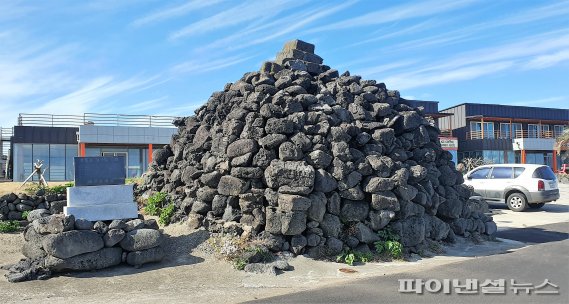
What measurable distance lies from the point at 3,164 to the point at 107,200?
4183cm

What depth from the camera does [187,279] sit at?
7645mm

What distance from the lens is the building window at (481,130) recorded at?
46250mm

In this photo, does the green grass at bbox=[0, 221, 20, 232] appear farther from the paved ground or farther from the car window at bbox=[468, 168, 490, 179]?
the car window at bbox=[468, 168, 490, 179]

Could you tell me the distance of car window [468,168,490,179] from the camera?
1892cm

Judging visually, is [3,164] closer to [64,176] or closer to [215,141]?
[64,176]

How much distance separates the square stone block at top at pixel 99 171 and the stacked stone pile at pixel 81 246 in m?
1.21

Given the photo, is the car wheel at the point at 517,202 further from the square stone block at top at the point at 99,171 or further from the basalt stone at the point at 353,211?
the square stone block at top at the point at 99,171

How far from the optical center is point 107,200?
9242 mm

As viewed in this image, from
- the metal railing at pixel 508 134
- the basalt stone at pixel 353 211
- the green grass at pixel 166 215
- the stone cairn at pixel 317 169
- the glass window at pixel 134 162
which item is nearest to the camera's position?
the stone cairn at pixel 317 169

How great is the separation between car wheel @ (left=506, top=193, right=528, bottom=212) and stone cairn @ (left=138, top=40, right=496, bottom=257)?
6.54 m

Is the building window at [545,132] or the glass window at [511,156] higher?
the building window at [545,132]

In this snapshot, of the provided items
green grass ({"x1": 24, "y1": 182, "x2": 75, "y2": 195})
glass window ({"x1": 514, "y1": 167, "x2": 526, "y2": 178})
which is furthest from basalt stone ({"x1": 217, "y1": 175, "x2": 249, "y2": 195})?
glass window ({"x1": 514, "y1": 167, "x2": 526, "y2": 178})

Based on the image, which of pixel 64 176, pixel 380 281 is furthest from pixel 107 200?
pixel 64 176

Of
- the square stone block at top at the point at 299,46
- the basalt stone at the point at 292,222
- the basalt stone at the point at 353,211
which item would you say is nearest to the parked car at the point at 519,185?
the square stone block at top at the point at 299,46
